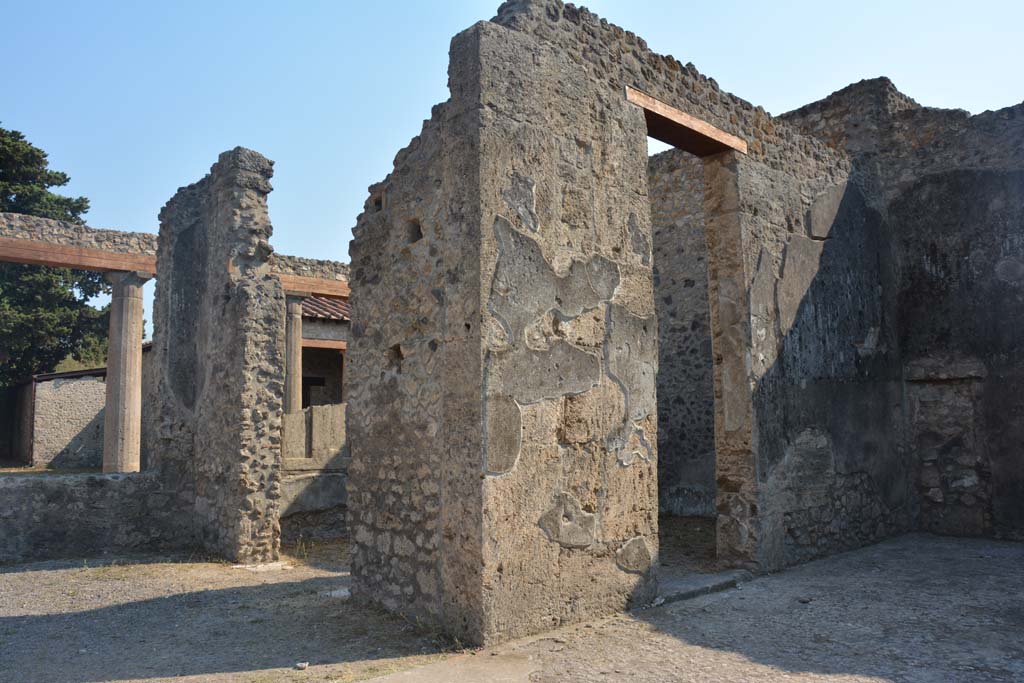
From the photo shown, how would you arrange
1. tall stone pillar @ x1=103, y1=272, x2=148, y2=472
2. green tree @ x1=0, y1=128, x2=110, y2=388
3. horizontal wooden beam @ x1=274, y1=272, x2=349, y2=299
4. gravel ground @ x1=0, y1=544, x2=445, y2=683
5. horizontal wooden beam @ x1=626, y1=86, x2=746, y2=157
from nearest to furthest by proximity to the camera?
1. gravel ground @ x1=0, y1=544, x2=445, y2=683
2. horizontal wooden beam @ x1=626, y1=86, x2=746, y2=157
3. tall stone pillar @ x1=103, y1=272, x2=148, y2=472
4. horizontal wooden beam @ x1=274, y1=272, x2=349, y2=299
5. green tree @ x1=0, y1=128, x2=110, y2=388

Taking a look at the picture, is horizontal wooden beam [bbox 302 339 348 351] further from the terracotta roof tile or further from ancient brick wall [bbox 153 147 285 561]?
ancient brick wall [bbox 153 147 285 561]

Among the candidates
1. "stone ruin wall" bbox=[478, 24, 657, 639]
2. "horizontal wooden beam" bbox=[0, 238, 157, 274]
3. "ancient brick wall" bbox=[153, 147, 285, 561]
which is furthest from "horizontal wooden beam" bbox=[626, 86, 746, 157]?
"horizontal wooden beam" bbox=[0, 238, 157, 274]

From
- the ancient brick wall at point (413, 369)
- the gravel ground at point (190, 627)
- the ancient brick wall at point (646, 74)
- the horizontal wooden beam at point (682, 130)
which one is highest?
the ancient brick wall at point (646, 74)

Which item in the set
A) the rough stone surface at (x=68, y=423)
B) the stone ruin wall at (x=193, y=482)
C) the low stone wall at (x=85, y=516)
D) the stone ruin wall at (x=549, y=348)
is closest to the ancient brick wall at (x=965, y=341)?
the stone ruin wall at (x=549, y=348)

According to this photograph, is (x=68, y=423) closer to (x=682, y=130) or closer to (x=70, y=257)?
(x=70, y=257)

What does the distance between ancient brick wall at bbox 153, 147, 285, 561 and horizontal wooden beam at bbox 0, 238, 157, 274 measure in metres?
3.85

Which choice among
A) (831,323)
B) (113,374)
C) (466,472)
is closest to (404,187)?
(466,472)

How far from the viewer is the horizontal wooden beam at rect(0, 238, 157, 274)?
10375mm

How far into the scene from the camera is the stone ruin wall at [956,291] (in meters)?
6.23

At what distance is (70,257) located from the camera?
428 inches

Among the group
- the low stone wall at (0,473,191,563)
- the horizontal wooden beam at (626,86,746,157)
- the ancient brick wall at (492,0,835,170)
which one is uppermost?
the ancient brick wall at (492,0,835,170)

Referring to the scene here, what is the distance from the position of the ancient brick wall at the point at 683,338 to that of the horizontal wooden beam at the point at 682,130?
7.79 feet

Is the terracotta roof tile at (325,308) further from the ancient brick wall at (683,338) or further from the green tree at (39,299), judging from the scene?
the green tree at (39,299)

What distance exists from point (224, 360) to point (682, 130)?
406 cm
